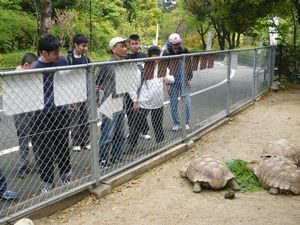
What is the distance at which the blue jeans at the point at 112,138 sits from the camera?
4.89m

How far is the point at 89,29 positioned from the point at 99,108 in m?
22.9

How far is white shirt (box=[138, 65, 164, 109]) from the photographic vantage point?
5.63 metres

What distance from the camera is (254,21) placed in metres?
14.5

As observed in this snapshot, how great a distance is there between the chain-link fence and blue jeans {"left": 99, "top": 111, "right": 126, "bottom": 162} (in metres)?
0.01

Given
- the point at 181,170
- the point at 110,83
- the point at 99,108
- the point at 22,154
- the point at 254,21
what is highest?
the point at 254,21

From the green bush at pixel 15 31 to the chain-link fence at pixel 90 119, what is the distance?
14562 mm

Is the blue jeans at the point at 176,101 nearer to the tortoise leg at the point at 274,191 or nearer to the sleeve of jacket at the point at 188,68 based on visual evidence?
the sleeve of jacket at the point at 188,68

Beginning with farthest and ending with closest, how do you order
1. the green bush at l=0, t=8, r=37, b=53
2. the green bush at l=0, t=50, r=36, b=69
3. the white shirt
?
the green bush at l=0, t=8, r=37, b=53
the green bush at l=0, t=50, r=36, b=69
the white shirt

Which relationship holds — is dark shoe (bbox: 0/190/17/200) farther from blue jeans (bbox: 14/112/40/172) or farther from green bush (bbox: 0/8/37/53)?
green bush (bbox: 0/8/37/53)

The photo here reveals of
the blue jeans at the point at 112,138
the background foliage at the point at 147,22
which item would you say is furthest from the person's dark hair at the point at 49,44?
the background foliage at the point at 147,22

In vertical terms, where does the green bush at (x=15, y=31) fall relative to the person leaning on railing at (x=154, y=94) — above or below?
above

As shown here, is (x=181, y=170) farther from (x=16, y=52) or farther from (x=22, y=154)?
(x=16, y=52)

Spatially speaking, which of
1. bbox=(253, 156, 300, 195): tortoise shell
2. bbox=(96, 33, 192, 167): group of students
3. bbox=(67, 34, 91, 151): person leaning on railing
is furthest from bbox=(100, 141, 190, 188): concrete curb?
bbox=(253, 156, 300, 195): tortoise shell

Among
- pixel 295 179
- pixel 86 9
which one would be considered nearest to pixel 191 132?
pixel 295 179
